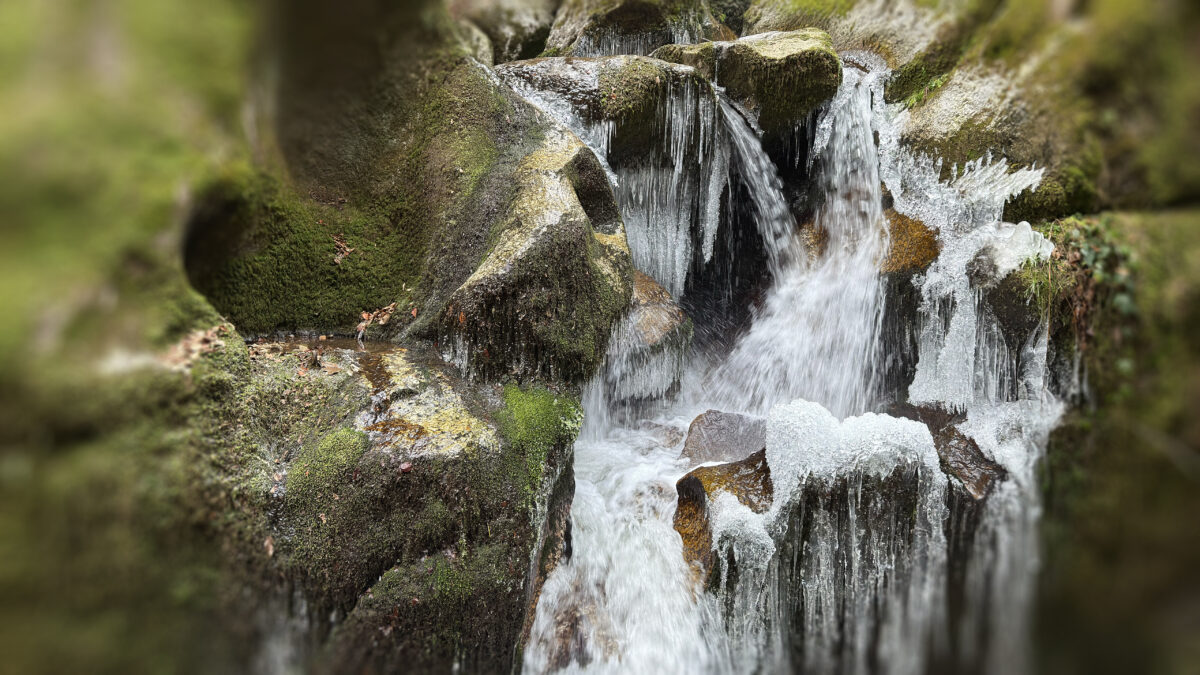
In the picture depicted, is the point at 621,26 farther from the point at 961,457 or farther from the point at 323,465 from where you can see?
the point at 323,465

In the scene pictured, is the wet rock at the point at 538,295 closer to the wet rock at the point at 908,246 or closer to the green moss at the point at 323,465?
the green moss at the point at 323,465

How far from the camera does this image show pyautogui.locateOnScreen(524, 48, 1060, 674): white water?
4234 mm

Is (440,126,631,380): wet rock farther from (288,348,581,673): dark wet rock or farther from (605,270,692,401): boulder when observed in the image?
(605,270,692,401): boulder

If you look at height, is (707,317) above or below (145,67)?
→ below

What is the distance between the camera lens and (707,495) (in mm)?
5000

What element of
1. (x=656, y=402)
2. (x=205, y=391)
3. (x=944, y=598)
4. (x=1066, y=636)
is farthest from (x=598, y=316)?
(x=1066, y=636)

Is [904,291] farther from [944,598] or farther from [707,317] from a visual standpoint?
[944,598]

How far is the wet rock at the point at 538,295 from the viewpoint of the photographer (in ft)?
15.4

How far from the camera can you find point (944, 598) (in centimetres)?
417

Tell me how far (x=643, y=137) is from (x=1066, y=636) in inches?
247

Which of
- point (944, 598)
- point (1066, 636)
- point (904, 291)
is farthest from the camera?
point (904, 291)

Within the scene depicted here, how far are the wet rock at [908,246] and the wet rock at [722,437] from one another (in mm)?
2341

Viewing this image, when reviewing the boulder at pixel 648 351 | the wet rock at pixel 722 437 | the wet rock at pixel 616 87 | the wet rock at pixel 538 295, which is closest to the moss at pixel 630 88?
the wet rock at pixel 616 87

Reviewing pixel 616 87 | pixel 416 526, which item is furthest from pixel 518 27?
pixel 416 526
